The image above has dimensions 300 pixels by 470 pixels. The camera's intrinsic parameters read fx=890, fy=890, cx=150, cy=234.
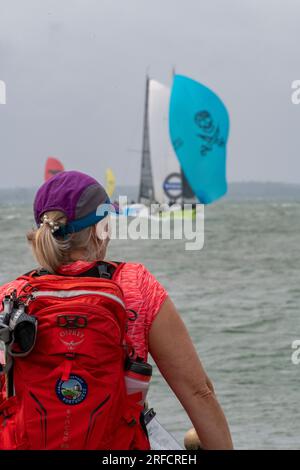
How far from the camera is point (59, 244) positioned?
1.48 meters

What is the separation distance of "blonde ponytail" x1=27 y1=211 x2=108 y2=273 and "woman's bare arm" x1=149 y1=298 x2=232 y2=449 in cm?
16

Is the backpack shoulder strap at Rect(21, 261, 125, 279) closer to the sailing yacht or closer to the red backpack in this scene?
the red backpack

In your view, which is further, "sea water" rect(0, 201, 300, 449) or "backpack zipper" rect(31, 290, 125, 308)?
"sea water" rect(0, 201, 300, 449)

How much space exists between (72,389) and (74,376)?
22 mm

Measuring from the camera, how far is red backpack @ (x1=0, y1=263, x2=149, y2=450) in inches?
53.9

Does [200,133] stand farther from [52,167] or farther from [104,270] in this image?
[52,167]

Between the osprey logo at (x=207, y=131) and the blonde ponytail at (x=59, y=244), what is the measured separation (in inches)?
896

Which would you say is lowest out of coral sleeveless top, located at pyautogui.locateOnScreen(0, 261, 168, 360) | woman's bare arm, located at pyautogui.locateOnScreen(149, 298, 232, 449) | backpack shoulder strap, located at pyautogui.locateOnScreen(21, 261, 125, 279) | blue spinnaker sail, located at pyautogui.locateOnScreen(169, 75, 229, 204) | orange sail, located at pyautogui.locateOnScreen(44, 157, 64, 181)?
→ orange sail, located at pyautogui.locateOnScreen(44, 157, 64, 181)

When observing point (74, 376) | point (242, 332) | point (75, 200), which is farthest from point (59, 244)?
point (242, 332)

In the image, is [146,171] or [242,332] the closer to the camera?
[242,332]

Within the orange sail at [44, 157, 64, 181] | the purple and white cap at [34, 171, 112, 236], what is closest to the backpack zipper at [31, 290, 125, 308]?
the purple and white cap at [34, 171, 112, 236]

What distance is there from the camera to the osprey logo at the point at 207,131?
2411cm
